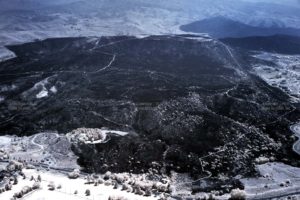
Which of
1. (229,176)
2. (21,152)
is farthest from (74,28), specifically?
(229,176)

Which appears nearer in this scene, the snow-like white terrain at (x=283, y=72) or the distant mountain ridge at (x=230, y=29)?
the snow-like white terrain at (x=283, y=72)

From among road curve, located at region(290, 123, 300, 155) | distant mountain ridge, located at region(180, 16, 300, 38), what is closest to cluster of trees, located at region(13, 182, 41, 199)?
road curve, located at region(290, 123, 300, 155)

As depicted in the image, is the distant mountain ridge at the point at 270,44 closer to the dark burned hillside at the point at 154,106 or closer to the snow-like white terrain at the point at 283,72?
the snow-like white terrain at the point at 283,72

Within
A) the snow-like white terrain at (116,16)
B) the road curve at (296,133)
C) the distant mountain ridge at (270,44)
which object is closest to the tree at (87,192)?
the road curve at (296,133)

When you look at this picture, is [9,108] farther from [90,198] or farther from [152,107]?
[90,198]

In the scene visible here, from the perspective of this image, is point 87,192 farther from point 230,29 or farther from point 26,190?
point 230,29

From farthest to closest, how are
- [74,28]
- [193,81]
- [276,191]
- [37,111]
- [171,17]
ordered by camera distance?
[171,17], [74,28], [193,81], [37,111], [276,191]

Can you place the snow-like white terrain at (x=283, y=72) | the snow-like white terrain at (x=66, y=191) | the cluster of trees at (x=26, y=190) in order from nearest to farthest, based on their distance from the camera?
the cluster of trees at (x=26, y=190) < the snow-like white terrain at (x=66, y=191) < the snow-like white terrain at (x=283, y=72)
